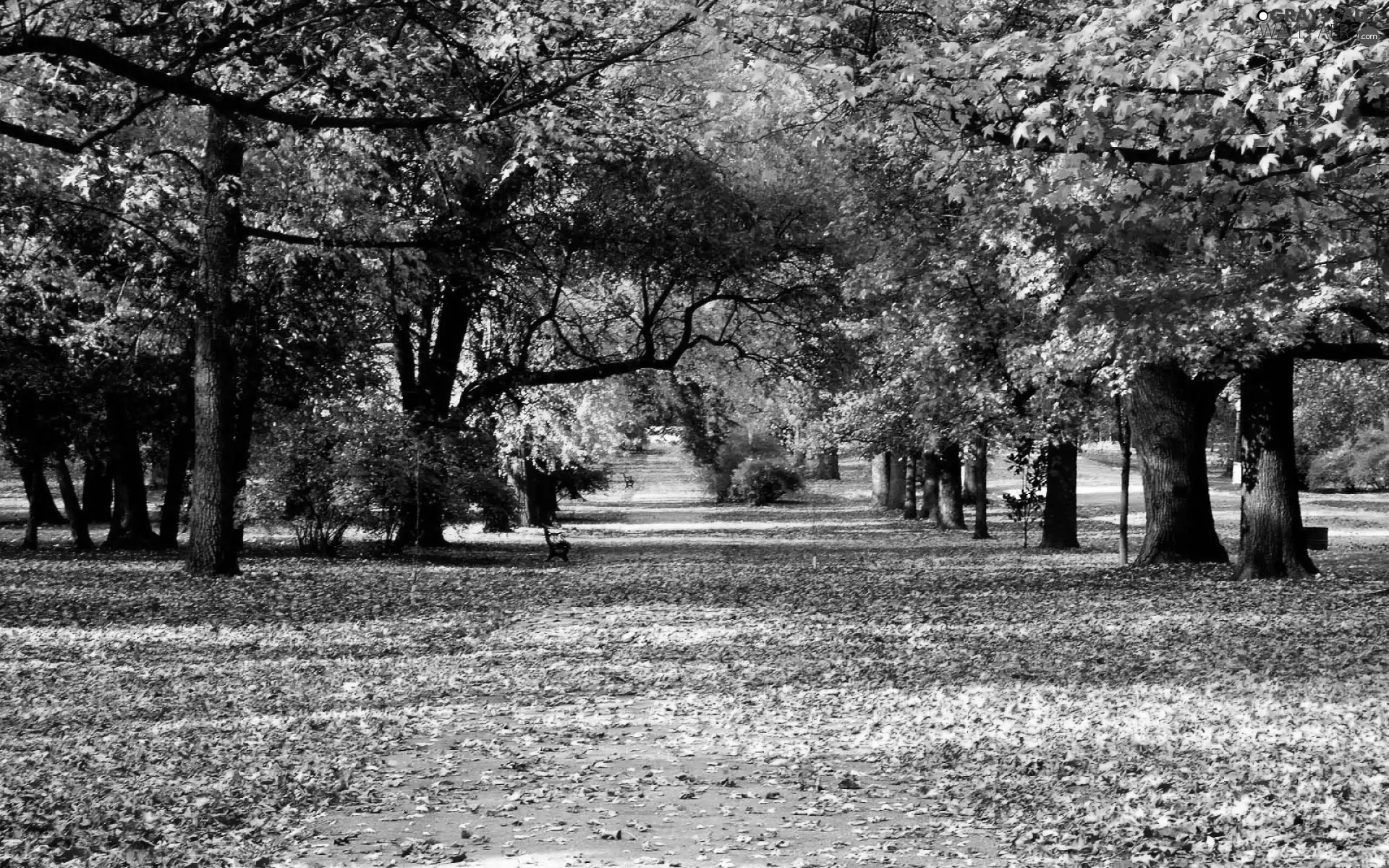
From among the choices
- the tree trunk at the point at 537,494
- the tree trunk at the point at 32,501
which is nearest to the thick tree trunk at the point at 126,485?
the tree trunk at the point at 32,501

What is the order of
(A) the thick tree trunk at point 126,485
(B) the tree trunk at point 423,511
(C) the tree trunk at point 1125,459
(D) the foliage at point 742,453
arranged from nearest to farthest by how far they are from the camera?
(C) the tree trunk at point 1125,459 < (B) the tree trunk at point 423,511 < (A) the thick tree trunk at point 126,485 < (D) the foliage at point 742,453

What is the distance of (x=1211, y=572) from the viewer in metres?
19.9

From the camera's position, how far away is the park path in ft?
20.4

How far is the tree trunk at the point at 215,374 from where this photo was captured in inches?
757

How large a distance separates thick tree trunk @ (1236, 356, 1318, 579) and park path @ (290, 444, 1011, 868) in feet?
32.1

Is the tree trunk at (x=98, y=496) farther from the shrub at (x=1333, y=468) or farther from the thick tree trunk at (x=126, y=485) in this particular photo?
the shrub at (x=1333, y=468)

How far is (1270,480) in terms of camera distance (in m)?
18.7

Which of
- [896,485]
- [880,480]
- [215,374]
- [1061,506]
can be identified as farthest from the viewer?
[880,480]

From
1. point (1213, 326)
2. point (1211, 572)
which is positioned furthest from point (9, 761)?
point (1211, 572)

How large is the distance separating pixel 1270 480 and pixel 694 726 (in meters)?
12.0

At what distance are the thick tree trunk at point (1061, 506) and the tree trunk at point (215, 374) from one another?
51.4 ft

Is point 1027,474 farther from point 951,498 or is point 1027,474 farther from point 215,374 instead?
point 215,374

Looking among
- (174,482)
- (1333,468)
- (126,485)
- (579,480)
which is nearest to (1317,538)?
(174,482)

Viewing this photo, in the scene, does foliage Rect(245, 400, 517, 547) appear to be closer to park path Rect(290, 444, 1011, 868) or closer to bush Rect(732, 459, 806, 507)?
park path Rect(290, 444, 1011, 868)
